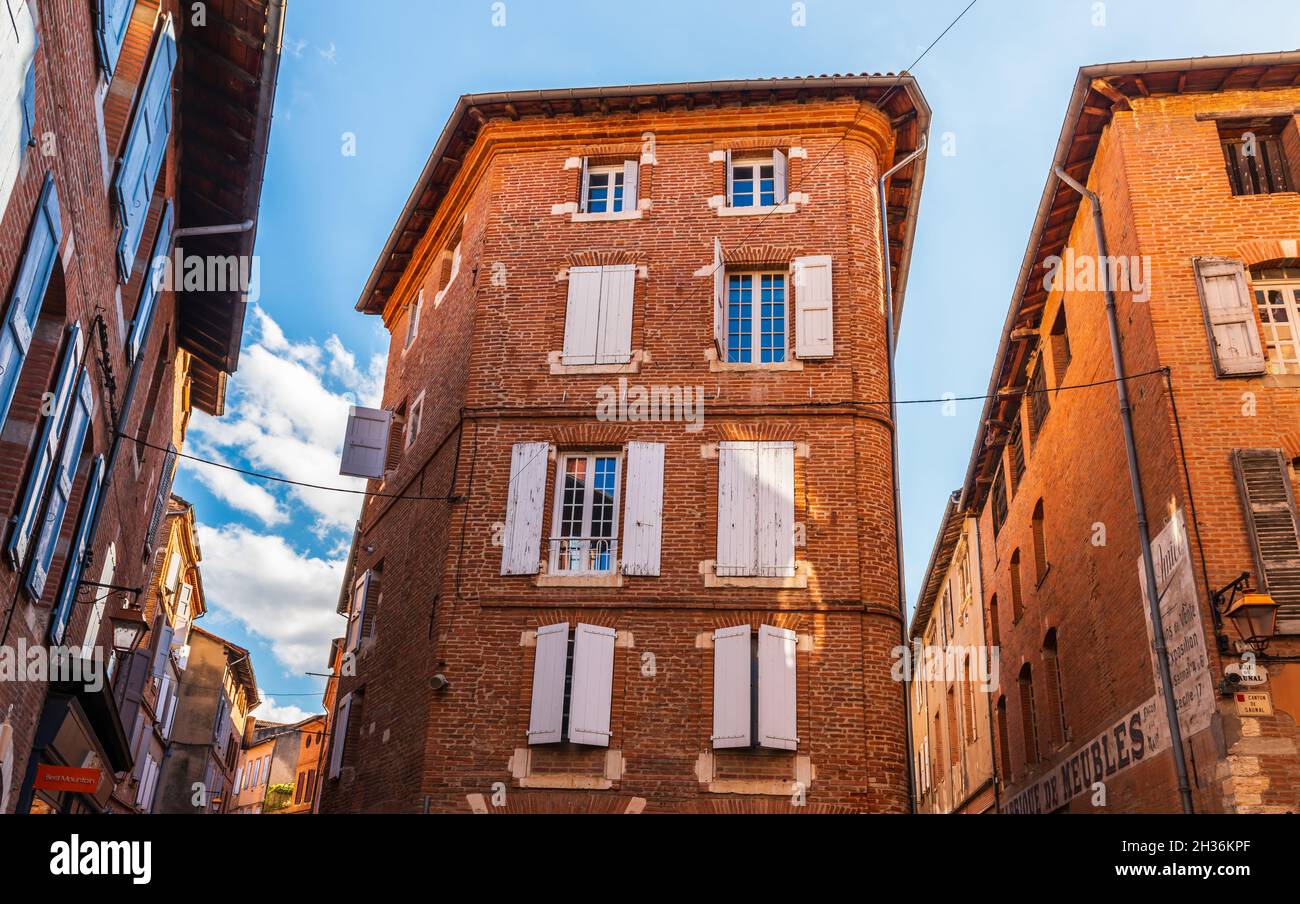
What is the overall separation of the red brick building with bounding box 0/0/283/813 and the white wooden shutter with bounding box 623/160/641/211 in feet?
19.5

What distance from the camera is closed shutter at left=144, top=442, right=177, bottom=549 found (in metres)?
19.2

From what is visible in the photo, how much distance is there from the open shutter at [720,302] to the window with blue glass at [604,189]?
2065 millimetres

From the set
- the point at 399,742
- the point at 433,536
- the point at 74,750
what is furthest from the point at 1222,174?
the point at 74,750

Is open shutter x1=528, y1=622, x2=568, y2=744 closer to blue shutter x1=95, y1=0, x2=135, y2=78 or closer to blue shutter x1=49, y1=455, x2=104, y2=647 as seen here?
blue shutter x1=49, y1=455, x2=104, y2=647

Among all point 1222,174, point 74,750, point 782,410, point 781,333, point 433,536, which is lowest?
point 74,750

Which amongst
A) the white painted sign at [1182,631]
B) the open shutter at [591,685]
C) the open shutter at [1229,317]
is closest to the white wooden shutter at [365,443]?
the open shutter at [591,685]

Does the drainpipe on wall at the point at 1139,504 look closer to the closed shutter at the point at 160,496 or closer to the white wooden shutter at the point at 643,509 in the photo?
the white wooden shutter at the point at 643,509

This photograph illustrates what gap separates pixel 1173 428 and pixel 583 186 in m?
9.75

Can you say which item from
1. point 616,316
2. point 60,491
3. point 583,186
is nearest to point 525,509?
point 616,316

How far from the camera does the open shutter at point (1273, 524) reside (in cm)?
1180
